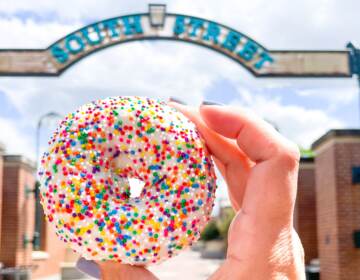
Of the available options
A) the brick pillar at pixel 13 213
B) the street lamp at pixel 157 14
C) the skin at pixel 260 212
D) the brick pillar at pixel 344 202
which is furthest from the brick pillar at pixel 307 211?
the skin at pixel 260 212

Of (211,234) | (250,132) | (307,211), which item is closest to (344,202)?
(307,211)

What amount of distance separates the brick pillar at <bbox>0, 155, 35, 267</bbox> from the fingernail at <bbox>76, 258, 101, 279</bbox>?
15.2 metres

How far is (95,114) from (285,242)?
126 centimetres

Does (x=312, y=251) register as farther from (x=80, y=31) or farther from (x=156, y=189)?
(x=156, y=189)

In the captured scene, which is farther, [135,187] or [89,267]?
[135,187]

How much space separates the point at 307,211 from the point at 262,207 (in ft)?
48.5

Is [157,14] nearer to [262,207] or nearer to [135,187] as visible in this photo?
[135,187]

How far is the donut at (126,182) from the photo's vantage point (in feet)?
11.3

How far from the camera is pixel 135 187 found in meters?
3.96

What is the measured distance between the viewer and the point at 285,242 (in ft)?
11.5

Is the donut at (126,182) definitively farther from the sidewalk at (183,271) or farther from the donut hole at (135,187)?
the sidewalk at (183,271)

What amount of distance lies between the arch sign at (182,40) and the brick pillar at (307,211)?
14.3ft

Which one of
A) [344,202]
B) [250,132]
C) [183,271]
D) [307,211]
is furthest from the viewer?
[183,271]

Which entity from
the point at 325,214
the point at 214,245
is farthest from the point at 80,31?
the point at 214,245
